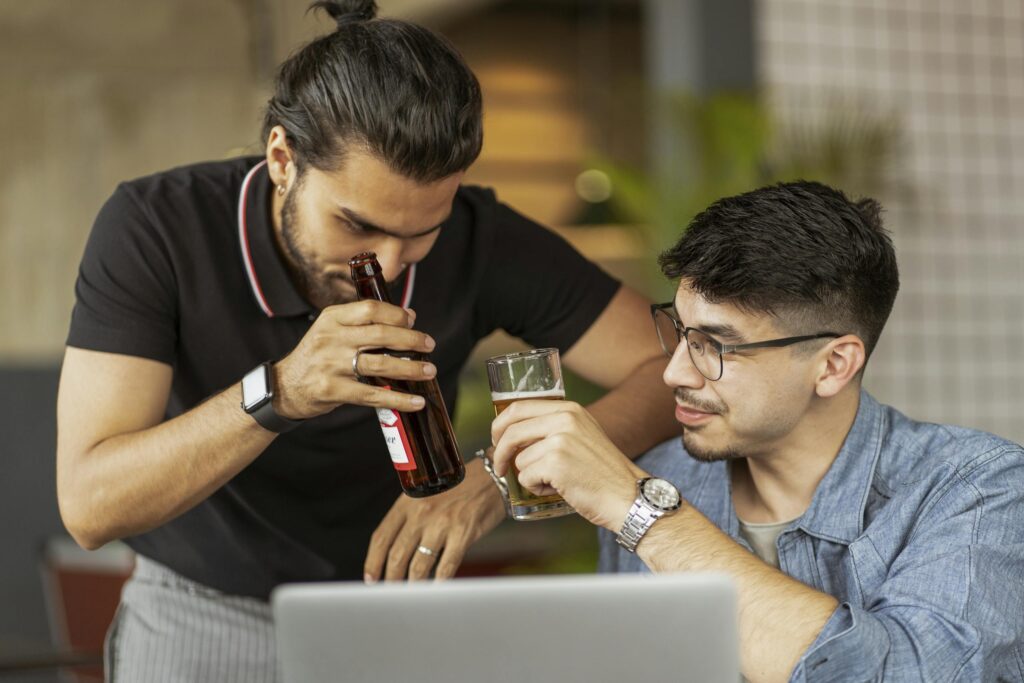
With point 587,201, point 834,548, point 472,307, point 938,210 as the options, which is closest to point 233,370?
point 472,307

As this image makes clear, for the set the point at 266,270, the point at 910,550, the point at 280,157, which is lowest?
the point at 910,550

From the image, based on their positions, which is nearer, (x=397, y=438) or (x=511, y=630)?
(x=511, y=630)

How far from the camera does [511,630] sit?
0.82m

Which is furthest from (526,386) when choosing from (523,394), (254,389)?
(254,389)

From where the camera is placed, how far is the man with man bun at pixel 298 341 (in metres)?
1.43

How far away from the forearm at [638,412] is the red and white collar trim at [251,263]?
317 mm

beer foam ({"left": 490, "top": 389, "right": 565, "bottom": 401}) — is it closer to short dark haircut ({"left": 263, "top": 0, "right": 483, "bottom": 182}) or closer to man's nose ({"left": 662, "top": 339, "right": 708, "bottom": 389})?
man's nose ({"left": 662, "top": 339, "right": 708, "bottom": 389})

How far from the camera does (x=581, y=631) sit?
830 millimetres

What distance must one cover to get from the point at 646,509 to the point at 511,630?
0.47m

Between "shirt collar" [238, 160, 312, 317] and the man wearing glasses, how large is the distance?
0.50m

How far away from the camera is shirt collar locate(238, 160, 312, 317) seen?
1694 mm

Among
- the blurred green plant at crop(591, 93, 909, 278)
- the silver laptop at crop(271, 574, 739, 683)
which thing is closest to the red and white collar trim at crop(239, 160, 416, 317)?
the silver laptop at crop(271, 574, 739, 683)

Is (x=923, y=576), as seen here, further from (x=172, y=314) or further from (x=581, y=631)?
(x=172, y=314)

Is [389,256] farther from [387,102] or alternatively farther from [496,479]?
[496,479]
